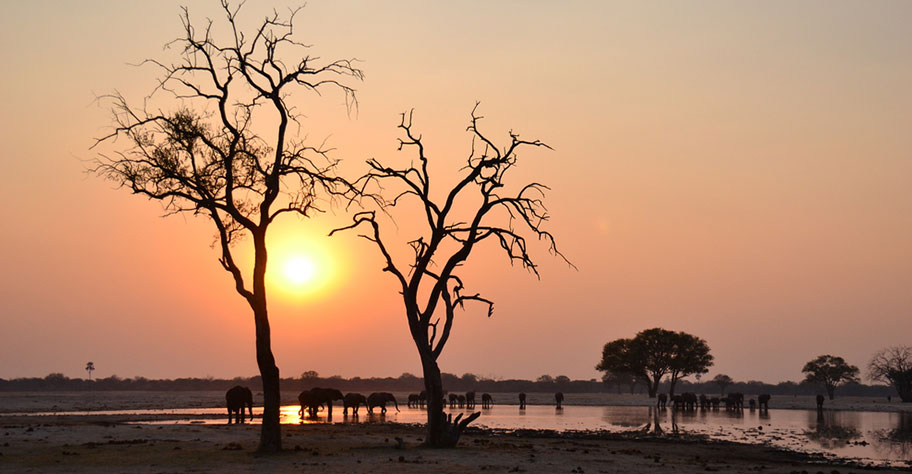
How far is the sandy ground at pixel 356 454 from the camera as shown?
24297 millimetres

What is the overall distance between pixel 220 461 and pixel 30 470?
16.1ft

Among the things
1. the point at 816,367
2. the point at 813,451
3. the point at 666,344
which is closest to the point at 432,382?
the point at 813,451

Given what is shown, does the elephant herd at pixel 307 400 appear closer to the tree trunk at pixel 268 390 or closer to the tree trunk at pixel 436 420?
the tree trunk at pixel 268 390

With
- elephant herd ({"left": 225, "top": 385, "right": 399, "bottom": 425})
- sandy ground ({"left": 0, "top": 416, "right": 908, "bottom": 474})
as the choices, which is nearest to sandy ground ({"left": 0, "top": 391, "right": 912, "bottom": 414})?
elephant herd ({"left": 225, "top": 385, "right": 399, "bottom": 425})

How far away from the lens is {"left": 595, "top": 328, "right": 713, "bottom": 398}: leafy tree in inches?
5047

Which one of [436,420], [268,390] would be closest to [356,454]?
[436,420]

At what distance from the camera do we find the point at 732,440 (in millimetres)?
39656

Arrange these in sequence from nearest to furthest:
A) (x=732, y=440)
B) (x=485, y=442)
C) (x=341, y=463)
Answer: (x=341, y=463) < (x=485, y=442) < (x=732, y=440)

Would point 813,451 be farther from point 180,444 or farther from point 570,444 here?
point 180,444

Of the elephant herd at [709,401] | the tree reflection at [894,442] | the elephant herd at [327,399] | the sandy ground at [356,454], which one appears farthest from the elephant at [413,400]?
the sandy ground at [356,454]

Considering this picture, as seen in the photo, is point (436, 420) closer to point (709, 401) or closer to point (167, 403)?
point (167, 403)

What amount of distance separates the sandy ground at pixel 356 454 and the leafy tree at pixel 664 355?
92981 millimetres

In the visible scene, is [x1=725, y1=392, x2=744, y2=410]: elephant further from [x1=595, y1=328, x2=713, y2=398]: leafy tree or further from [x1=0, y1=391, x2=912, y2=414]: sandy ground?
[x1=595, y1=328, x2=713, y2=398]: leafy tree

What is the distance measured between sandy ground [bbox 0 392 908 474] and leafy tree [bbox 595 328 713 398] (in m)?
93.0
